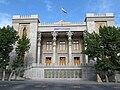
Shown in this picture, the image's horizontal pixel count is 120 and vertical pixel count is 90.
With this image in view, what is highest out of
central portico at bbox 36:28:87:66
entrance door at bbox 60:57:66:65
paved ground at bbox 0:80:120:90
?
central portico at bbox 36:28:87:66

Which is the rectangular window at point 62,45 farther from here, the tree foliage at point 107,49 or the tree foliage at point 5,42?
the tree foliage at point 107,49

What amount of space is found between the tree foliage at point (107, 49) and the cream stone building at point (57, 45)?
7300mm

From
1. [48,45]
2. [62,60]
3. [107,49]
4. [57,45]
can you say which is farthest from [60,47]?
[107,49]

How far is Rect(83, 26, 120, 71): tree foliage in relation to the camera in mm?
31062

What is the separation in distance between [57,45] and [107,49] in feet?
65.4

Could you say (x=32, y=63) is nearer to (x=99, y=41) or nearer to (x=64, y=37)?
(x=64, y=37)

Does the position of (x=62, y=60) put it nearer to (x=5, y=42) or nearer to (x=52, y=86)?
(x=5, y=42)

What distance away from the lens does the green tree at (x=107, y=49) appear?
3106 centimetres

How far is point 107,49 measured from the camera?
31781 mm

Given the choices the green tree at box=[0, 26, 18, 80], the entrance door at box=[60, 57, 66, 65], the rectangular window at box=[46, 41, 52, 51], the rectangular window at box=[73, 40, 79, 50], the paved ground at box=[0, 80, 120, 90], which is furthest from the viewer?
the rectangular window at box=[46, 41, 52, 51]

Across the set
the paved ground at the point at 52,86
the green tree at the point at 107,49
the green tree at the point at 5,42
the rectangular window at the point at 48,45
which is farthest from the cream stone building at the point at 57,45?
the paved ground at the point at 52,86

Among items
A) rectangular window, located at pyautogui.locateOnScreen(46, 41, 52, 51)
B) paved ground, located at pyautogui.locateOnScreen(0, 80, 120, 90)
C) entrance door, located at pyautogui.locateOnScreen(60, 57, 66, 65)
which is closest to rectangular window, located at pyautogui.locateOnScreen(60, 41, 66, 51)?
entrance door, located at pyautogui.locateOnScreen(60, 57, 66, 65)

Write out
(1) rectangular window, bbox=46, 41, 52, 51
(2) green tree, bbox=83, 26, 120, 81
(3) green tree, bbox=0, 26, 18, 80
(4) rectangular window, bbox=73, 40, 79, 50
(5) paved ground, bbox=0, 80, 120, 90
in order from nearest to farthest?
(5) paved ground, bbox=0, 80, 120, 90 < (2) green tree, bbox=83, 26, 120, 81 < (3) green tree, bbox=0, 26, 18, 80 < (4) rectangular window, bbox=73, 40, 79, 50 < (1) rectangular window, bbox=46, 41, 52, 51

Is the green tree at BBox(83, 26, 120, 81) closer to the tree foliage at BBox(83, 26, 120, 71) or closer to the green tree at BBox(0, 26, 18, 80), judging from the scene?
the tree foliage at BBox(83, 26, 120, 71)
